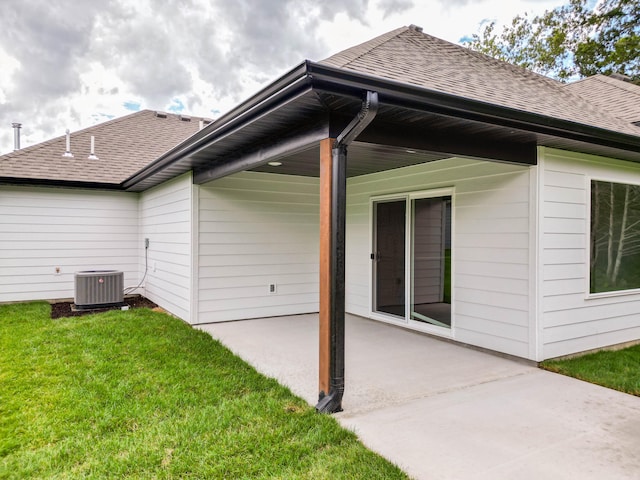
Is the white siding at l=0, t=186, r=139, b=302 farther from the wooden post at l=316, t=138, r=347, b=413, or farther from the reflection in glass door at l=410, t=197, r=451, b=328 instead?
the wooden post at l=316, t=138, r=347, b=413

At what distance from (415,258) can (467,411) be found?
2.69m

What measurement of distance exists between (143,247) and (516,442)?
7.77m

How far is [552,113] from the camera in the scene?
14.1 feet

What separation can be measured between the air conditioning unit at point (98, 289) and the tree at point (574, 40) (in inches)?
633

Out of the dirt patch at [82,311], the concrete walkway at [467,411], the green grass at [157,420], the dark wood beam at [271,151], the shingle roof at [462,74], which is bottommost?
the concrete walkway at [467,411]

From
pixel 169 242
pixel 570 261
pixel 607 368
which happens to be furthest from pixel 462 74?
pixel 169 242

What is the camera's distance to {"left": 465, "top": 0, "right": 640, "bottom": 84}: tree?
14.0m

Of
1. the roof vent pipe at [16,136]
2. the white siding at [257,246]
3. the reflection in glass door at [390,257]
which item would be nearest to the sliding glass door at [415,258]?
the reflection in glass door at [390,257]

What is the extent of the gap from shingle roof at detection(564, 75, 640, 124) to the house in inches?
2.2

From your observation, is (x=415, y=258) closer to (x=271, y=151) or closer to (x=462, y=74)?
(x=462, y=74)

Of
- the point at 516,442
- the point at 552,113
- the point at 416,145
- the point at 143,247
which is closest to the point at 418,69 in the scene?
the point at 416,145

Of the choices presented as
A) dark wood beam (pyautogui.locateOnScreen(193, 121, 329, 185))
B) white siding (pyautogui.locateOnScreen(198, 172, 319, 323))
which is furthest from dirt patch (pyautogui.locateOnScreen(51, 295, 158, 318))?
dark wood beam (pyautogui.locateOnScreen(193, 121, 329, 185))

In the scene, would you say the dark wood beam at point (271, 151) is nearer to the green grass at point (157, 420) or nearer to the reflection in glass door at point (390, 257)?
the green grass at point (157, 420)

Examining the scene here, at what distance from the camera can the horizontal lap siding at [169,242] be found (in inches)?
239
